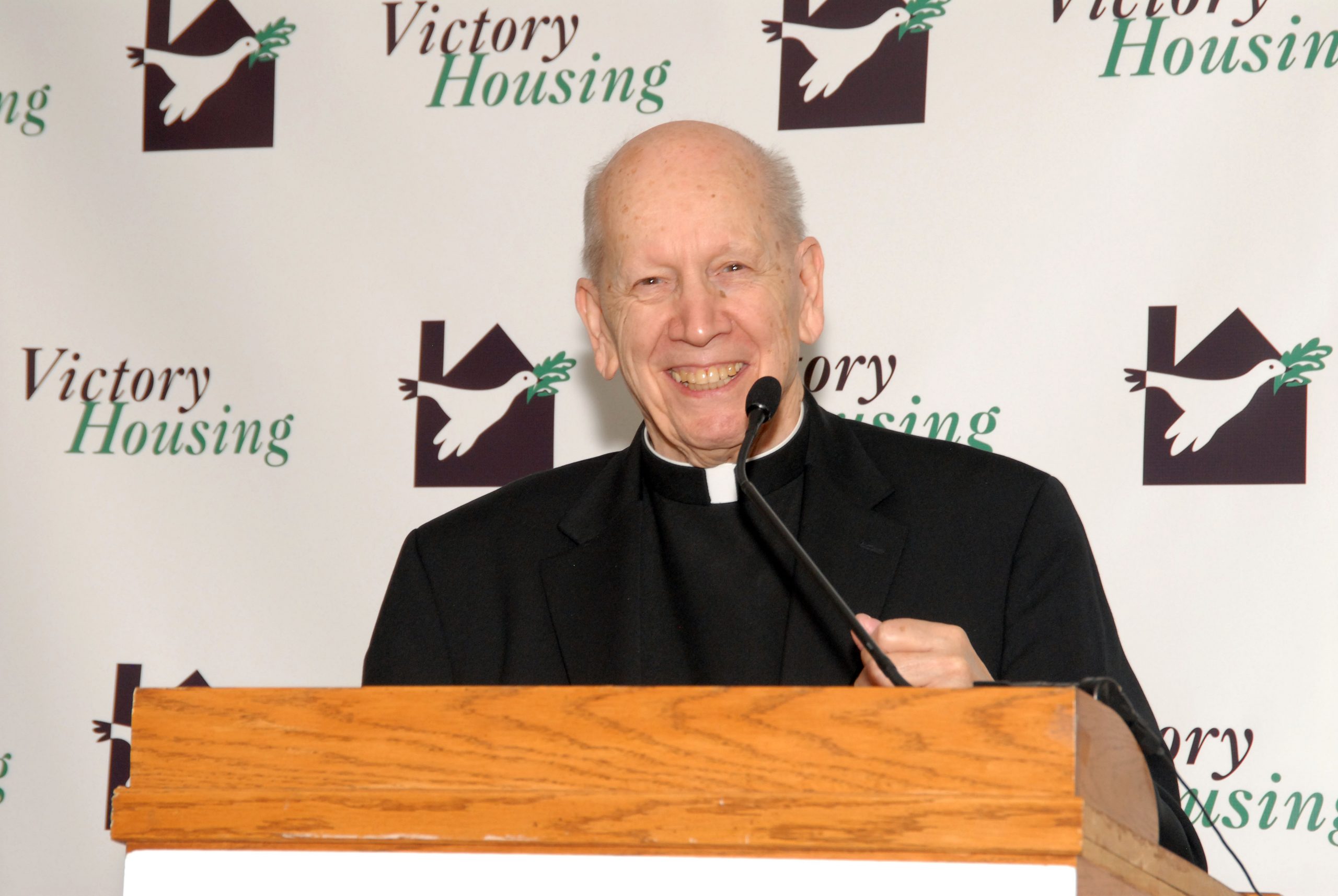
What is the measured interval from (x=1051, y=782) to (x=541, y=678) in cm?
122

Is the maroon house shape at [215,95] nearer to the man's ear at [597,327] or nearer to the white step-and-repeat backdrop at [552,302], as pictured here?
the white step-and-repeat backdrop at [552,302]

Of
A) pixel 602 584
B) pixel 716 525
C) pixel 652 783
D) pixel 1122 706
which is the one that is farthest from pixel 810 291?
pixel 652 783

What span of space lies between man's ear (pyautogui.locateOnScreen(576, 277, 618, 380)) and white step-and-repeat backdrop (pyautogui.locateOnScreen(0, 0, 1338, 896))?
55 centimetres

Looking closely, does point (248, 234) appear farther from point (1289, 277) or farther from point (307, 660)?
point (1289, 277)

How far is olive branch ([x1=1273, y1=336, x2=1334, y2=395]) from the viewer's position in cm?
250

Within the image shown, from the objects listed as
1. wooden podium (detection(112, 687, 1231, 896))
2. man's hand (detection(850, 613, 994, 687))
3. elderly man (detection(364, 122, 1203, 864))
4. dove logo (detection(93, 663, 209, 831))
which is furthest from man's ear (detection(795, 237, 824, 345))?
dove logo (detection(93, 663, 209, 831))

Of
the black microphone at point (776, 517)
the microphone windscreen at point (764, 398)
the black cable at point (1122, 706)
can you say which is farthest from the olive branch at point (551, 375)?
the black cable at point (1122, 706)

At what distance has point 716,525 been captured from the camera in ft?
7.55

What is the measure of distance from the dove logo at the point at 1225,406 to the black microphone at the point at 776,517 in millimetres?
834

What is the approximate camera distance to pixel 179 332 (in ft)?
10.0

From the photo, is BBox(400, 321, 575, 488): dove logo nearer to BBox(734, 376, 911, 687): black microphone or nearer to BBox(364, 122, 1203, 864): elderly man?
BBox(364, 122, 1203, 864): elderly man

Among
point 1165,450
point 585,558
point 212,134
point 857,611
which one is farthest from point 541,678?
point 212,134

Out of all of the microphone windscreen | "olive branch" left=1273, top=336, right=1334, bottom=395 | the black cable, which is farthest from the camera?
"olive branch" left=1273, top=336, right=1334, bottom=395

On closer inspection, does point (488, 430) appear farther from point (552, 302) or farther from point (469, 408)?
point (552, 302)
